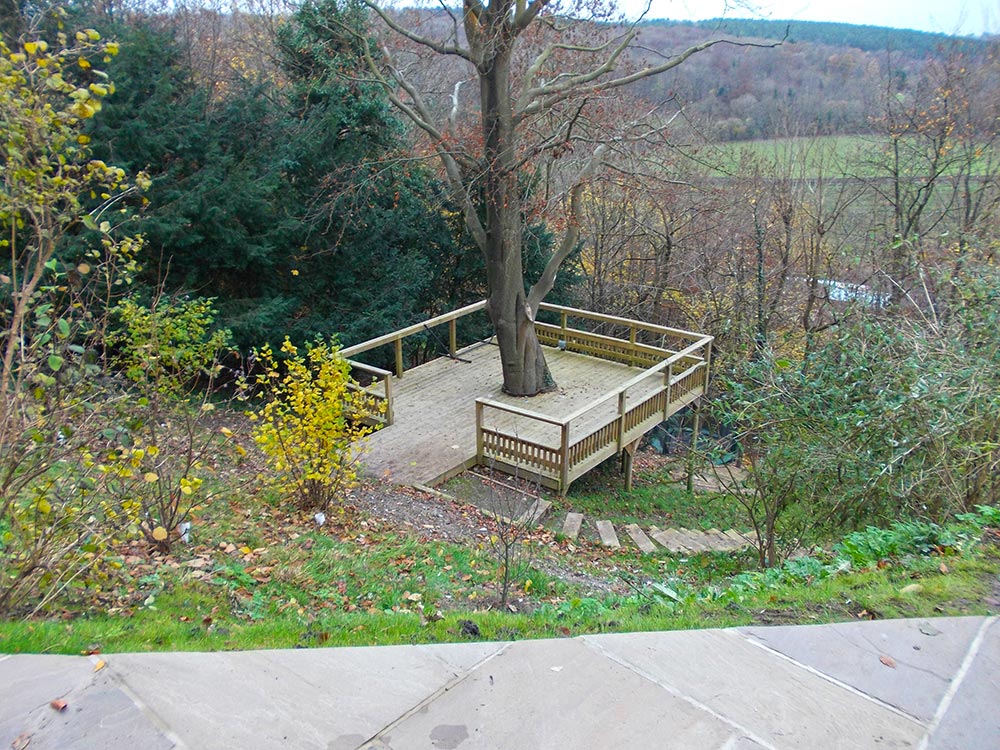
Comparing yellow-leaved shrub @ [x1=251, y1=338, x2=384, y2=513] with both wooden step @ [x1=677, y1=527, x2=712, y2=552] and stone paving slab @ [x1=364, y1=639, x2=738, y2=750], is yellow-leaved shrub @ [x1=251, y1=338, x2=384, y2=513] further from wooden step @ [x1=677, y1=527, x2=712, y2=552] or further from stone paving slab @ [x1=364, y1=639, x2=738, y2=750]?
wooden step @ [x1=677, y1=527, x2=712, y2=552]

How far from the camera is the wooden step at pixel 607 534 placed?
8.65 meters

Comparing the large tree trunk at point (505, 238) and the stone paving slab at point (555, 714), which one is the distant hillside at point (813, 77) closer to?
the large tree trunk at point (505, 238)

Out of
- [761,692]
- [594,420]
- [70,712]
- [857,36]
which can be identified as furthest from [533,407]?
[857,36]

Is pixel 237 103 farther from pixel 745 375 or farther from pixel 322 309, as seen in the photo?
pixel 745 375

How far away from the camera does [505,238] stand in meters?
10.7

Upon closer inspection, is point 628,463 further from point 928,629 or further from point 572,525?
point 928,629

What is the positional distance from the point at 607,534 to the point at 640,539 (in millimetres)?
434

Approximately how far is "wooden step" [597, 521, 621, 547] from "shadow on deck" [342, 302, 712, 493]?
679mm

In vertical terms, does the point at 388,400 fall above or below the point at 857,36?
below

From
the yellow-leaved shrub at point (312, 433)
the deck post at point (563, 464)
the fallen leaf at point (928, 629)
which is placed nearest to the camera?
the fallen leaf at point (928, 629)

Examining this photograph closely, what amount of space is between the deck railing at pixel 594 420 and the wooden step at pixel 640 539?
97cm

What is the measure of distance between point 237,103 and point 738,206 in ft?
35.7

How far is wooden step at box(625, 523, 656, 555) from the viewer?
870cm

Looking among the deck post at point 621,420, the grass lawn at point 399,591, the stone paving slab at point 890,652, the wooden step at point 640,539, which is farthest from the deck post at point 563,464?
the stone paving slab at point 890,652
